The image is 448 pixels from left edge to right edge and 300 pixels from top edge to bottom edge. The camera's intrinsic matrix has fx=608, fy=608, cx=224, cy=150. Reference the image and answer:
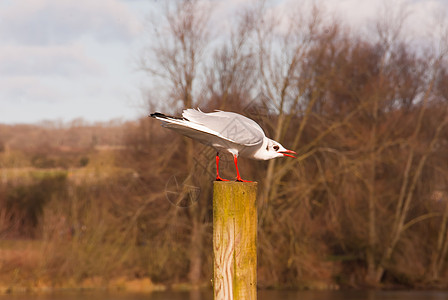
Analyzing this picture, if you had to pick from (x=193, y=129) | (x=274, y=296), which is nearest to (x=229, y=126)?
(x=193, y=129)

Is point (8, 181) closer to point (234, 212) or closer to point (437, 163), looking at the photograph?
point (437, 163)

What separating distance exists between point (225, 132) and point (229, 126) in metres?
0.05

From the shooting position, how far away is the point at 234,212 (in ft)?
11.6

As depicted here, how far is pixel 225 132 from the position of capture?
3.94m

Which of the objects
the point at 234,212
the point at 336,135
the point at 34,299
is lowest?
the point at 34,299

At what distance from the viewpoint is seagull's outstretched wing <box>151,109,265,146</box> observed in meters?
3.83

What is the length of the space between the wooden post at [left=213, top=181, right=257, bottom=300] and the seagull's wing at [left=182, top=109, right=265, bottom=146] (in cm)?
45

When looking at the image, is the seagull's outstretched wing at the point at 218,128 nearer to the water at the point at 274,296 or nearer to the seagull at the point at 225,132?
the seagull at the point at 225,132

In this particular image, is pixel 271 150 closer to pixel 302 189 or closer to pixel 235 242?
pixel 235 242

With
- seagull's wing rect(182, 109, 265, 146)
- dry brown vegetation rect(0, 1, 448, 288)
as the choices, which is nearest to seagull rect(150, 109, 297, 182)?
→ seagull's wing rect(182, 109, 265, 146)

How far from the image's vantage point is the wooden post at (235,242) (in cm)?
354

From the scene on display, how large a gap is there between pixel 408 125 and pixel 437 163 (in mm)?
2167

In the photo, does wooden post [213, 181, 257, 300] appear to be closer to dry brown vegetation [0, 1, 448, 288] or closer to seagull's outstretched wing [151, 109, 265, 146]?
seagull's outstretched wing [151, 109, 265, 146]

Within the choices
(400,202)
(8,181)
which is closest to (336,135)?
(400,202)
